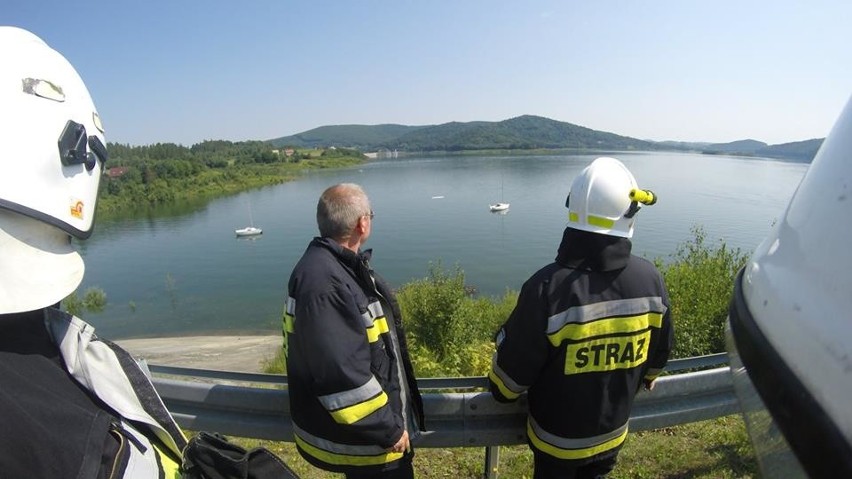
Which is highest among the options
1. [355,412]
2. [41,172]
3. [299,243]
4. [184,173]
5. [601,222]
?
[41,172]

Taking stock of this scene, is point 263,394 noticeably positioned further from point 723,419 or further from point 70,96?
point 723,419

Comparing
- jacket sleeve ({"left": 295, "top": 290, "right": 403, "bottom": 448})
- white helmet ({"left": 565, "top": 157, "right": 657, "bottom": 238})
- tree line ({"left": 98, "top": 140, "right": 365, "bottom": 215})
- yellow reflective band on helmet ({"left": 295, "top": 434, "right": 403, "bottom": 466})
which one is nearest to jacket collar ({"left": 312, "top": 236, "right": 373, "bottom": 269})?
jacket sleeve ({"left": 295, "top": 290, "right": 403, "bottom": 448})

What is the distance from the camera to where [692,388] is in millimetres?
2447

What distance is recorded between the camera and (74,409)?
953 millimetres

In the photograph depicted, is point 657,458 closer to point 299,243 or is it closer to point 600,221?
point 600,221

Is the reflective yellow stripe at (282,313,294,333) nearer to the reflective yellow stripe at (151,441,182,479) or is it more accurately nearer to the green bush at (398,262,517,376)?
the reflective yellow stripe at (151,441,182,479)

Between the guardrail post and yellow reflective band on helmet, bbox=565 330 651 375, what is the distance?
0.81 metres

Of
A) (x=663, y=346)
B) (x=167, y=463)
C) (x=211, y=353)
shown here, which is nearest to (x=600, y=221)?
(x=663, y=346)

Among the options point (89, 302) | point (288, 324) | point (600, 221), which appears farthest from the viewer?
point (89, 302)

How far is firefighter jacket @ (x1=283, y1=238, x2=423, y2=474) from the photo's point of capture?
1973 mm

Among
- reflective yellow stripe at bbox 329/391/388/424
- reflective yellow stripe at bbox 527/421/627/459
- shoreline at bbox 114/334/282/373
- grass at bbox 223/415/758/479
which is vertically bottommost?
shoreline at bbox 114/334/282/373

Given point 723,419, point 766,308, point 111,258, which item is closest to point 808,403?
point 766,308

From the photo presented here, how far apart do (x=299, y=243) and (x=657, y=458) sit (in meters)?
35.9

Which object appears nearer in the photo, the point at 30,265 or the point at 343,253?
the point at 30,265
